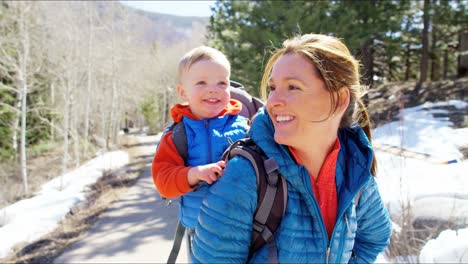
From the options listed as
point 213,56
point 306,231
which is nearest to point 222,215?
point 306,231

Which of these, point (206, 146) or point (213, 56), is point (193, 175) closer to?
point (206, 146)

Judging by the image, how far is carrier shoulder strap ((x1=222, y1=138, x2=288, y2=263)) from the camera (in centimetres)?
115

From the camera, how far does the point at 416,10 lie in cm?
1548

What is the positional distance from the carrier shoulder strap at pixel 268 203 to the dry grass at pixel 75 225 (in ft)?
17.1

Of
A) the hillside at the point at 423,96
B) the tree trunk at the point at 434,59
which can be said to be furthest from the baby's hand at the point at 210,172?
the tree trunk at the point at 434,59

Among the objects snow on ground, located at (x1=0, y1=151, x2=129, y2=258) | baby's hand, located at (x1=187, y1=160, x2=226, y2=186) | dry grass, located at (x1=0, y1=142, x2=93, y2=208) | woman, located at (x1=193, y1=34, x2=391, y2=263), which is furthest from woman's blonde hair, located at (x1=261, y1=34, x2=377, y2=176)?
dry grass, located at (x1=0, y1=142, x2=93, y2=208)

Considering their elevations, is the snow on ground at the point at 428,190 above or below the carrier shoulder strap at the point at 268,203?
below

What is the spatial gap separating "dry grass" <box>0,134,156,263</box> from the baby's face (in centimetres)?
467

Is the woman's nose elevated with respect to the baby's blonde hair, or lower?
lower

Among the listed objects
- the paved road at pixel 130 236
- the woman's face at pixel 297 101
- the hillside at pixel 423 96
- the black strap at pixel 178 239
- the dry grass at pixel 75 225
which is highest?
the hillside at pixel 423 96

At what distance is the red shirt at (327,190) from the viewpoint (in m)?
1.28

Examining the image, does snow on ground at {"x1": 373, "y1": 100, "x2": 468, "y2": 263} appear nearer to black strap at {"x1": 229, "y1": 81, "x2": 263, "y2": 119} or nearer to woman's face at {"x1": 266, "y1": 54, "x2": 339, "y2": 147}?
black strap at {"x1": 229, "y1": 81, "x2": 263, "y2": 119}

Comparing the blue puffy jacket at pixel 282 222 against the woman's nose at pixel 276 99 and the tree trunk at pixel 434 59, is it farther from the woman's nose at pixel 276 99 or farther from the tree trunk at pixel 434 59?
the tree trunk at pixel 434 59

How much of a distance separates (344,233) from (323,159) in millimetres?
259
